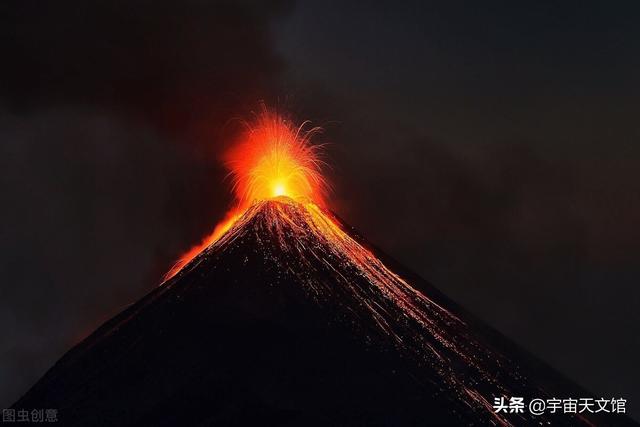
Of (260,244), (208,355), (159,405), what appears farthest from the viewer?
(260,244)

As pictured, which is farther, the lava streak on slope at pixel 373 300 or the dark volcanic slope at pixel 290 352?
the lava streak on slope at pixel 373 300

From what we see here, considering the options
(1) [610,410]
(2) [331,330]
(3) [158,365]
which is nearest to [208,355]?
(3) [158,365]

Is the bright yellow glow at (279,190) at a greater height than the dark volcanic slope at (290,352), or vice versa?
the bright yellow glow at (279,190)

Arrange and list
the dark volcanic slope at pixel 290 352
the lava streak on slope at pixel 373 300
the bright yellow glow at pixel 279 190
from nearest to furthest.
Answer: the dark volcanic slope at pixel 290 352
the lava streak on slope at pixel 373 300
the bright yellow glow at pixel 279 190

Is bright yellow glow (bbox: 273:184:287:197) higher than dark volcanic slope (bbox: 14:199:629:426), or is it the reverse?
bright yellow glow (bbox: 273:184:287:197)

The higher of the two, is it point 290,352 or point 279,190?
point 279,190

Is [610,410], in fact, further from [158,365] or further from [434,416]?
[158,365]

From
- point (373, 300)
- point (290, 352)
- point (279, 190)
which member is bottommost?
point (290, 352)

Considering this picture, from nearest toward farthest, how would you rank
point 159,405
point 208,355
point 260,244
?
point 159,405
point 208,355
point 260,244
